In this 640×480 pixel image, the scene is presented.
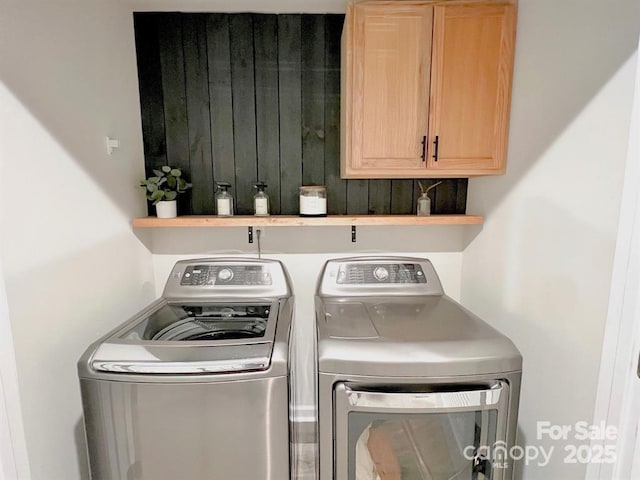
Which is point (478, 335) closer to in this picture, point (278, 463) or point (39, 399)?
point (278, 463)

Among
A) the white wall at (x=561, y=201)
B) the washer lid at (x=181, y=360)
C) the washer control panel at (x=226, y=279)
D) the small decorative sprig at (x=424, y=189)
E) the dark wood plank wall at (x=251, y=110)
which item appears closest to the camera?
the white wall at (x=561, y=201)

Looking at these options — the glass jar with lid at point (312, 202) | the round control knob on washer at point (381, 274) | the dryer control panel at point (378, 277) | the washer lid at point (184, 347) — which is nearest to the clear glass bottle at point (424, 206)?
the dryer control panel at point (378, 277)

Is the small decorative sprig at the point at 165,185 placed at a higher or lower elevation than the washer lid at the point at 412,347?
higher

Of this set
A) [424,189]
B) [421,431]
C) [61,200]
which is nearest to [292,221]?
[424,189]

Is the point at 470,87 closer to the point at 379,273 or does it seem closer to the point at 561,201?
the point at 561,201

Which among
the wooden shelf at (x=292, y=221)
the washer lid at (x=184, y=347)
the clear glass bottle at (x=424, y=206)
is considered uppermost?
the clear glass bottle at (x=424, y=206)

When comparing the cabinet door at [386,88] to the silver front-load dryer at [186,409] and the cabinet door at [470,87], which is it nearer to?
the cabinet door at [470,87]

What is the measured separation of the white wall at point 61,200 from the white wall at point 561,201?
1640 mm

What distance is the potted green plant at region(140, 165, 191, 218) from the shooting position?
5.83ft

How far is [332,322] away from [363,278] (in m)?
0.45

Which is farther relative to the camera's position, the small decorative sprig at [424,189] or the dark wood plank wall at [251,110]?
the small decorative sprig at [424,189]

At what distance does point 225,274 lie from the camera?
1.79m

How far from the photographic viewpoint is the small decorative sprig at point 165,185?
69.9 inches

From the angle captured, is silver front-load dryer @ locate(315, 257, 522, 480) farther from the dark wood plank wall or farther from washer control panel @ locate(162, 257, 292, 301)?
the dark wood plank wall
